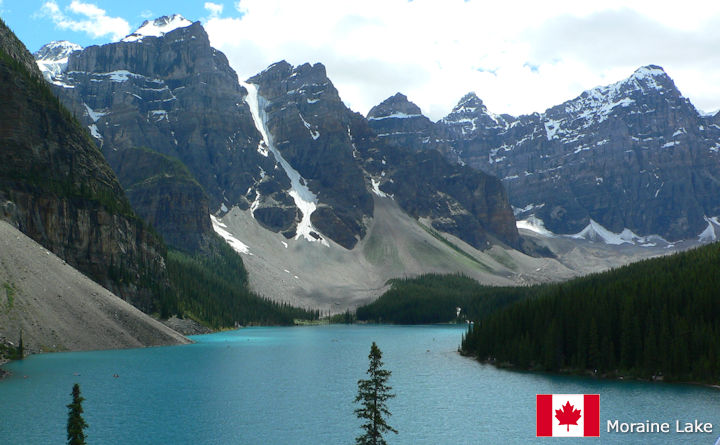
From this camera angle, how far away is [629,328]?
10156 cm

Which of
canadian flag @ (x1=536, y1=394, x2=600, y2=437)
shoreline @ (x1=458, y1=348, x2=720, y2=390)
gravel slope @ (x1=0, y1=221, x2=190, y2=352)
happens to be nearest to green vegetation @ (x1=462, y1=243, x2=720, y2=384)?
shoreline @ (x1=458, y1=348, x2=720, y2=390)

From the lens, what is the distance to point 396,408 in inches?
3059

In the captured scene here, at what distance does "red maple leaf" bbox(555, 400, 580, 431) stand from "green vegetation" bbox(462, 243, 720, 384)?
32232mm

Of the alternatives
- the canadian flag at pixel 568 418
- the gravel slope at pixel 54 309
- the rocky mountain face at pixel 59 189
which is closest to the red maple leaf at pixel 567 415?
the canadian flag at pixel 568 418

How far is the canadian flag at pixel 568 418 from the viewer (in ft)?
213

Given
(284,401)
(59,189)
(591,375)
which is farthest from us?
(59,189)

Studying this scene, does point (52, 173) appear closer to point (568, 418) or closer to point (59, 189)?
point (59, 189)

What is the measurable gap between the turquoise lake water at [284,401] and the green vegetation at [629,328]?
5.05 metres

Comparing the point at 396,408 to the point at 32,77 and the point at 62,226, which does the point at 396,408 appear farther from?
the point at 32,77

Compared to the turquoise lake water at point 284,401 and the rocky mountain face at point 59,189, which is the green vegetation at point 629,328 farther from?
the rocky mountain face at point 59,189

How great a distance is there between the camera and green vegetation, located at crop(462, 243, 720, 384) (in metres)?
94.8

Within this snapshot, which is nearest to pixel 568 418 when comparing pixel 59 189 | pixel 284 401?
pixel 284 401

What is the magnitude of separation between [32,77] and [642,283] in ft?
471

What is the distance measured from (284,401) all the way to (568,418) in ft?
104
